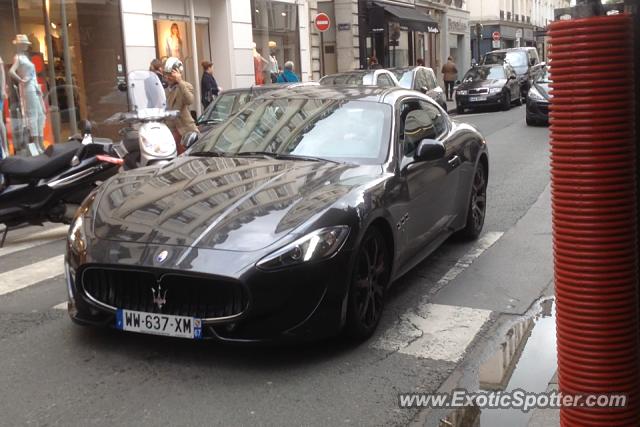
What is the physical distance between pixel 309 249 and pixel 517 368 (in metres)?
1.36

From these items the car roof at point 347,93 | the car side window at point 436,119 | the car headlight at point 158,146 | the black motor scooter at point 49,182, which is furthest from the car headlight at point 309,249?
the car headlight at point 158,146

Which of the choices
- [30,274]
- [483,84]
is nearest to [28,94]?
[30,274]

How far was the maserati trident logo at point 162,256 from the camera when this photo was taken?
415cm

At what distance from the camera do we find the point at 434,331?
4.93 meters

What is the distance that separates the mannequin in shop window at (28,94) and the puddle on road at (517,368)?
444 inches

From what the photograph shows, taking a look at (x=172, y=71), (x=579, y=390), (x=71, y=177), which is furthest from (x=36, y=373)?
(x=172, y=71)

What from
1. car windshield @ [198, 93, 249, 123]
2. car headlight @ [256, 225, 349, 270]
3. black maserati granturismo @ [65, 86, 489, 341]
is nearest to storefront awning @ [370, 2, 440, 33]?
car windshield @ [198, 93, 249, 123]

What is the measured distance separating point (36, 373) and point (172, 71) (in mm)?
8414

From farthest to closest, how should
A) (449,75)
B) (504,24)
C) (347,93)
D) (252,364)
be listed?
(504,24)
(449,75)
(347,93)
(252,364)

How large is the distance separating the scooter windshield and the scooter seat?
7.66 ft

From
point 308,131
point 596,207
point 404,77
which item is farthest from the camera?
point 404,77

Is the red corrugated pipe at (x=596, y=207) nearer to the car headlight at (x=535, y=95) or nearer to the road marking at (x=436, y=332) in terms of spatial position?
the road marking at (x=436, y=332)

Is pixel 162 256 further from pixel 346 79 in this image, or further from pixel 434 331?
pixel 346 79

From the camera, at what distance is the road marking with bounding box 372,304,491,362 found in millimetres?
4598
